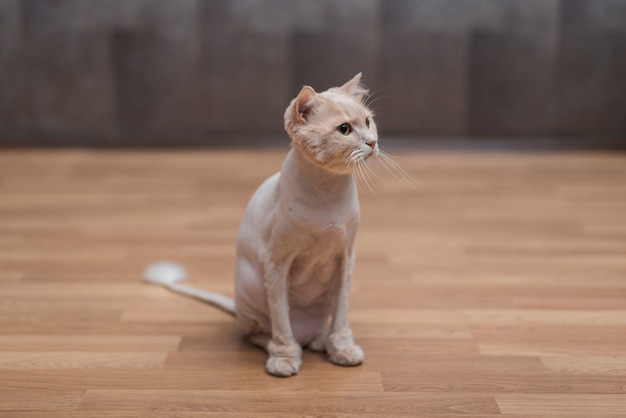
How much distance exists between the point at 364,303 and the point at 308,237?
1.87 feet

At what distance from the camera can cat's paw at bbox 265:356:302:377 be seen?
5.60 ft

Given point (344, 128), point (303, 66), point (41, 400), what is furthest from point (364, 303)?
point (303, 66)

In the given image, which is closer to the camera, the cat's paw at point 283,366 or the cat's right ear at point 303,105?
the cat's right ear at point 303,105

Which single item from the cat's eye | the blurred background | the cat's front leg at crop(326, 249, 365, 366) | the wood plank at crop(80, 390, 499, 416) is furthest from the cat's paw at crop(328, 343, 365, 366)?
the blurred background

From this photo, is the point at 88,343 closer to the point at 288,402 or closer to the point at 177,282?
the point at 177,282

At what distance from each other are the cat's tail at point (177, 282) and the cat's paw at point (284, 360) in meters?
0.34

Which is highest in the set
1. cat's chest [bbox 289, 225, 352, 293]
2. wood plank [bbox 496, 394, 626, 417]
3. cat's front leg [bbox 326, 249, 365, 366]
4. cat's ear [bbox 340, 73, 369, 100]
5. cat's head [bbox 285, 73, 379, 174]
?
cat's ear [bbox 340, 73, 369, 100]

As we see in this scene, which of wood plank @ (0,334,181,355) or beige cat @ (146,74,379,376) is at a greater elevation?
beige cat @ (146,74,379,376)

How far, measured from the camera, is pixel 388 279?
236cm

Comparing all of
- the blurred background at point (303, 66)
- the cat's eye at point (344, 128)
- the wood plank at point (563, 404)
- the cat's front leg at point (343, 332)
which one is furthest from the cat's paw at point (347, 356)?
the blurred background at point (303, 66)

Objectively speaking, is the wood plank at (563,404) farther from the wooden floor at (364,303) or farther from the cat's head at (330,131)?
the cat's head at (330,131)

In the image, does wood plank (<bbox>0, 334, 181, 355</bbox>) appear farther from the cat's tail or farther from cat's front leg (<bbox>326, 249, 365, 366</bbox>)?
cat's front leg (<bbox>326, 249, 365, 366</bbox>)

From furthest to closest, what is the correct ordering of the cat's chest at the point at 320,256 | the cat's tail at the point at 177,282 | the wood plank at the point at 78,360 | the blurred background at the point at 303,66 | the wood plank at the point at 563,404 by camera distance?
1. the blurred background at the point at 303,66
2. the cat's tail at the point at 177,282
3. the wood plank at the point at 78,360
4. the cat's chest at the point at 320,256
5. the wood plank at the point at 563,404

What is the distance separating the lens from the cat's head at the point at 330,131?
61.9 inches
